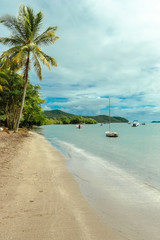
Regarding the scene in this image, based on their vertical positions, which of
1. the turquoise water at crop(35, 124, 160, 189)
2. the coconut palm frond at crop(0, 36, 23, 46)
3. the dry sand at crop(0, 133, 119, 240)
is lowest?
the turquoise water at crop(35, 124, 160, 189)

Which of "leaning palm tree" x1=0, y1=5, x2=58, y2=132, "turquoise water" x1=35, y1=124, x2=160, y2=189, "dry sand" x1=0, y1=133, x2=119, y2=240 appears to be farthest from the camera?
"leaning palm tree" x1=0, y1=5, x2=58, y2=132

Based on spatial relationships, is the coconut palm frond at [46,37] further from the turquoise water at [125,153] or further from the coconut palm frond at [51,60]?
the turquoise water at [125,153]

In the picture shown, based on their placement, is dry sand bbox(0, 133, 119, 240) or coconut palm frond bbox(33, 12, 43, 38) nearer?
dry sand bbox(0, 133, 119, 240)

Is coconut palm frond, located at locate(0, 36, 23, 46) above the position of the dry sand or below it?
above

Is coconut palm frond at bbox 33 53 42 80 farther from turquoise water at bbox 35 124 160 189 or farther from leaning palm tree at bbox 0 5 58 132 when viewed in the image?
turquoise water at bbox 35 124 160 189

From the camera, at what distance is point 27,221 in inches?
147

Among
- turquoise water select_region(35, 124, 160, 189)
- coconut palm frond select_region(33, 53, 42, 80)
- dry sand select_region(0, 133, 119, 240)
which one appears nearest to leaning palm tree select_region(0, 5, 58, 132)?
coconut palm frond select_region(33, 53, 42, 80)

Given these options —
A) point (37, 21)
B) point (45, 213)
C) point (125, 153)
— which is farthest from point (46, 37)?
point (45, 213)

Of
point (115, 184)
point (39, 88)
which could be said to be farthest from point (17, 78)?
point (115, 184)

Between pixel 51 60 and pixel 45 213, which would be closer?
pixel 45 213

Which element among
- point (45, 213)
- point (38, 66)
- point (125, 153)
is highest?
point (38, 66)

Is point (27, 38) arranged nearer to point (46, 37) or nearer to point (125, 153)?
point (46, 37)

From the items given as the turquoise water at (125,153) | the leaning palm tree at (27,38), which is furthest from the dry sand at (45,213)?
the leaning palm tree at (27,38)

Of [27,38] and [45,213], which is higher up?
[27,38]
